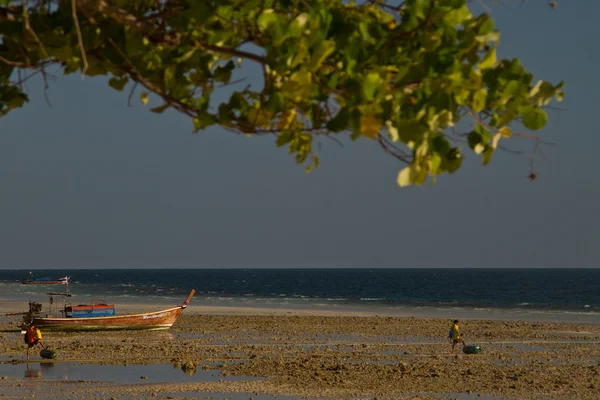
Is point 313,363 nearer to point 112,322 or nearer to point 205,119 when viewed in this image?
point 112,322

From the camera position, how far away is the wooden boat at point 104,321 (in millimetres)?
35062

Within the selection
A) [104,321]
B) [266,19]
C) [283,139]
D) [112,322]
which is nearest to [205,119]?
[283,139]

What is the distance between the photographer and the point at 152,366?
2367 centimetres

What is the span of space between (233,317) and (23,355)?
22.3 meters

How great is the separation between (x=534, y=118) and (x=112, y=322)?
3357cm

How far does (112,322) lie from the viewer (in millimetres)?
36094

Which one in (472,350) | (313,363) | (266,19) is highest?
(266,19)

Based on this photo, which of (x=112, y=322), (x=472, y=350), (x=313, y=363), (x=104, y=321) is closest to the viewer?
(x=313, y=363)

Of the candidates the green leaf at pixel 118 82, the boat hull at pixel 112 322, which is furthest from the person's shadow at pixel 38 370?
the green leaf at pixel 118 82

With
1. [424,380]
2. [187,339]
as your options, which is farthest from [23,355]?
[424,380]

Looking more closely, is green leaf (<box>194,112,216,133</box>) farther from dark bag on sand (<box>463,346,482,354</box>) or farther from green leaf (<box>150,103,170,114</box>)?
dark bag on sand (<box>463,346,482,354</box>)

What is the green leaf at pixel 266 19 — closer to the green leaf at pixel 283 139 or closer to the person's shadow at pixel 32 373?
the green leaf at pixel 283 139

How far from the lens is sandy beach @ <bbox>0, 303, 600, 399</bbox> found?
1933cm

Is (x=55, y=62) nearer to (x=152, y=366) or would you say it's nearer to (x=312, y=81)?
(x=312, y=81)
